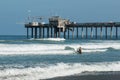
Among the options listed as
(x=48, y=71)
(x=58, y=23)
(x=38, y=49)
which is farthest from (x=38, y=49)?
(x=58, y=23)

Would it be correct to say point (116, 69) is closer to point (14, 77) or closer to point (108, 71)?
point (108, 71)

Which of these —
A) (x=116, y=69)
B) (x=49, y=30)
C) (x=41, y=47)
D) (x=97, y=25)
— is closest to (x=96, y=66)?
(x=116, y=69)

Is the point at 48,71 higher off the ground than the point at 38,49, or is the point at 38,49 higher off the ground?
the point at 48,71

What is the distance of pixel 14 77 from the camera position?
20062 millimetres

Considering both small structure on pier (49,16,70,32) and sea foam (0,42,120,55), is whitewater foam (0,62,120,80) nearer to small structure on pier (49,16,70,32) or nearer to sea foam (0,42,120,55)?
sea foam (0,42,120,55)

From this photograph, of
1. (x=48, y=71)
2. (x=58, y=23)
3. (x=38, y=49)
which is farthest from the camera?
(x=58, y=23)

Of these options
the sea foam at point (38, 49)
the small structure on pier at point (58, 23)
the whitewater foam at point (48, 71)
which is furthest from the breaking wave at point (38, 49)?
the small structure on pier at point (58, 23)

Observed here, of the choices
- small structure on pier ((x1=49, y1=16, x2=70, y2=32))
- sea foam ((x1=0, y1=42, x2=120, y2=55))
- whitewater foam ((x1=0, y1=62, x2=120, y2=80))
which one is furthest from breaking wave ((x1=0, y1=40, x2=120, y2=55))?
small structure on pier ((x1=49, y1=16, x2=70, y2=32))

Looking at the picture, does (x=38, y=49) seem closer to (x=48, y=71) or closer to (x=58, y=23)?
(x=48, y=71)

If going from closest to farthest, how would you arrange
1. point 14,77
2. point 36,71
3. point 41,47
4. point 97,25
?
1. point 14,77
2. point 36,71
3. point 41,47
4. point 97,25

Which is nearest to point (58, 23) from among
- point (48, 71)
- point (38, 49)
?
point (38, 49)

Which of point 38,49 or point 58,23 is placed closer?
point 38,49

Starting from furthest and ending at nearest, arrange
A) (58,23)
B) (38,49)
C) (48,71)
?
1. (58,23)
2. (38,49)
3. (48,71)

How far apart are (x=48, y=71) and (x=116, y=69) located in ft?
14.6
